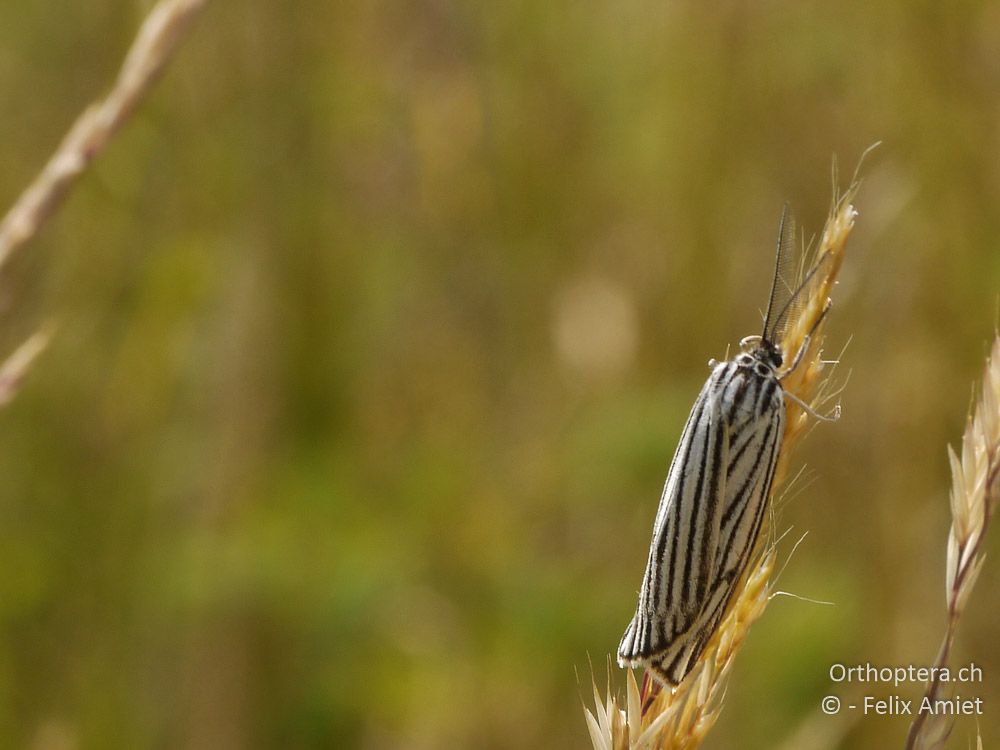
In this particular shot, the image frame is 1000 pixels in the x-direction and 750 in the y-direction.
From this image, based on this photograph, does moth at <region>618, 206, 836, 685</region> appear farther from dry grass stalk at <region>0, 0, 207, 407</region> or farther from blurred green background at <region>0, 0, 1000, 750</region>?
blurred green background at <region>0, 0, 1000, 750</region>

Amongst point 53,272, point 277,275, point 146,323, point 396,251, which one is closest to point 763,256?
point 396,251

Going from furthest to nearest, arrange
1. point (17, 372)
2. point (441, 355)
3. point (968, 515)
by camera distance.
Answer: point (441, 355) → point (17, 372) → point (968, 515)

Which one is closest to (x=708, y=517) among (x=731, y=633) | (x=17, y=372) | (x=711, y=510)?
(x=711, y=510)

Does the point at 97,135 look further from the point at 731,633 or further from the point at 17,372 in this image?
the point at 731,633

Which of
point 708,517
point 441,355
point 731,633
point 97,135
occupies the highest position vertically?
point 97,135

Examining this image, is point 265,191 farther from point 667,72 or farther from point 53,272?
point 667,72

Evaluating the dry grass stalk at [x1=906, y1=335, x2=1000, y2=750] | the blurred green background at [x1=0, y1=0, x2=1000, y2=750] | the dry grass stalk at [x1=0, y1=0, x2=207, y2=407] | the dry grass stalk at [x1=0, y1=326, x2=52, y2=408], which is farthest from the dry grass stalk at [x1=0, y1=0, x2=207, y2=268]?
the blurred green background at [x1=0, y1=0, x2=1000, y2=750]

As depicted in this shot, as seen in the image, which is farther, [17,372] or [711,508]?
[711,508]
